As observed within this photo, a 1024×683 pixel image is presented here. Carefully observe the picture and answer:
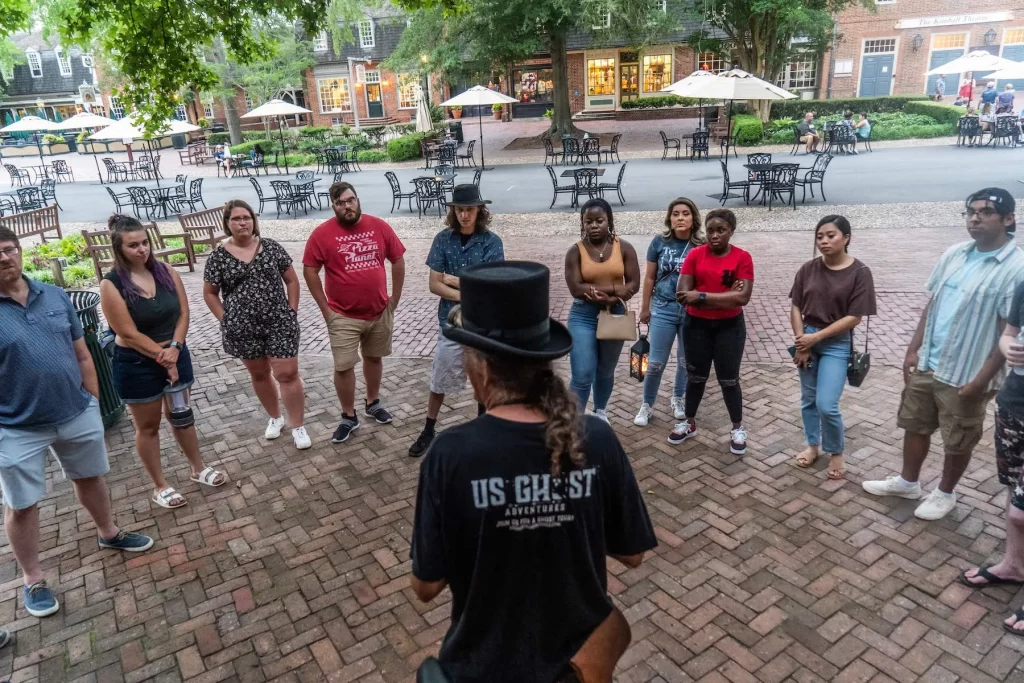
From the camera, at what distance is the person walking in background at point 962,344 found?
3607 millimetres

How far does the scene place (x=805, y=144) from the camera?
890 inches

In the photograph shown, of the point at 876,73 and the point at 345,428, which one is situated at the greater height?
the point at 876,73

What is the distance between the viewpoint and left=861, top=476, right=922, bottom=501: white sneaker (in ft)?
14.2

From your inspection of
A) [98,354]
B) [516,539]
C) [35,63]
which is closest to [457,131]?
[98,354]

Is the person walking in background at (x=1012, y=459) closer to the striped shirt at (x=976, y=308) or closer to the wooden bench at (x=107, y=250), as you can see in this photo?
the striped shirt at (x=976, y=308)

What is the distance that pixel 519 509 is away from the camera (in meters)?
Result: 1.87

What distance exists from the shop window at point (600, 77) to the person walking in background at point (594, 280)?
34.7m

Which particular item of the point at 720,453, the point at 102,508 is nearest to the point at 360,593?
the point at 102,508

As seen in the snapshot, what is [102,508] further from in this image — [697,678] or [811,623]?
[811,623]

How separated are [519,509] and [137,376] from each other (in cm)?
348

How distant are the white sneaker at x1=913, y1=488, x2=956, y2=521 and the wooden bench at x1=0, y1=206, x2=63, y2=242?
14.8 metres

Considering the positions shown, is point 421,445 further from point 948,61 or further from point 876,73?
point 948,61

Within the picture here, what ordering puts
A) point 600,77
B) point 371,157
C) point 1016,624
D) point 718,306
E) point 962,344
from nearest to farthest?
1. point 1016,624
2. point 962,344
3. point 718,306
4. point 371,157
5. point 600,77

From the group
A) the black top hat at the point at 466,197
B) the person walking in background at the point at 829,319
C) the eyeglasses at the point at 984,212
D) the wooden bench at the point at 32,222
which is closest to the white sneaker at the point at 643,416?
the person walking in background at the point at 829,319
